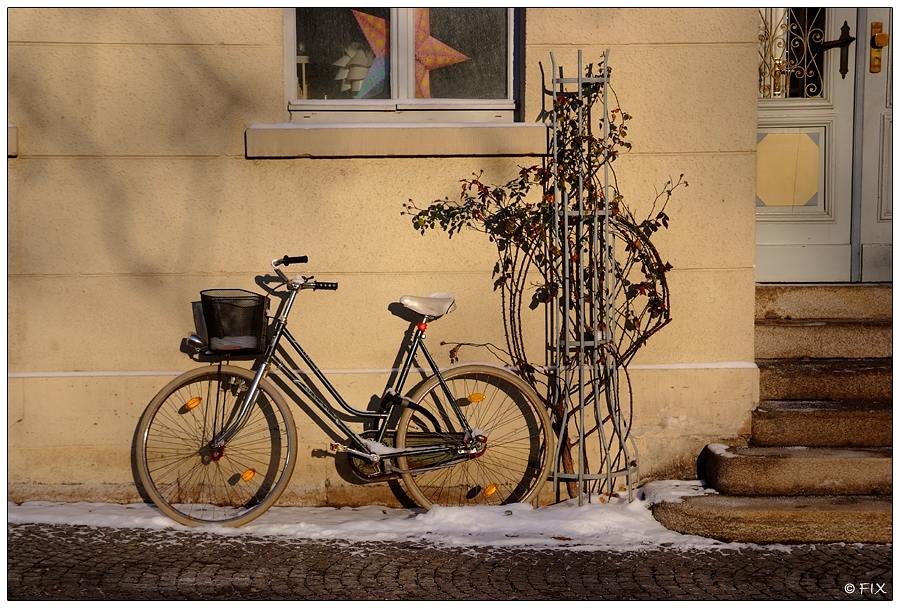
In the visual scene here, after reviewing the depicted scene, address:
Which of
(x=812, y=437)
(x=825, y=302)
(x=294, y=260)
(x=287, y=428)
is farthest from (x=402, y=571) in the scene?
(x=825, y=302)

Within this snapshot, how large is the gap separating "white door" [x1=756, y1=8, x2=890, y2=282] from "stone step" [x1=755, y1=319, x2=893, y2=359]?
0.53 meters

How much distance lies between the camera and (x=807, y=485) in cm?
455

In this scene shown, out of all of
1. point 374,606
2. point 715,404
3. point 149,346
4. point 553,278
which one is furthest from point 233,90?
point 715,404

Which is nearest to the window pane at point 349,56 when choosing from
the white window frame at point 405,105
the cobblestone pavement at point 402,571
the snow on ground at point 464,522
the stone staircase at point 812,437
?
the white window frame at point 405,105

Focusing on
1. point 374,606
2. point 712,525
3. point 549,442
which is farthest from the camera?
point 549,442

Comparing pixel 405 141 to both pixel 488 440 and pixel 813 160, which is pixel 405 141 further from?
pixel 813 160

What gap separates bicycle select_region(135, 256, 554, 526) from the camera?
14.8 feet

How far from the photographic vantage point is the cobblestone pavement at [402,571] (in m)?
3.73

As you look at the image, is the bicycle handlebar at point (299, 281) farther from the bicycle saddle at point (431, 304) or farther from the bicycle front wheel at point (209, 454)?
the bicycle front wheel at point (209, 454)

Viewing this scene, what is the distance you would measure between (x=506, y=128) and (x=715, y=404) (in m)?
1.83

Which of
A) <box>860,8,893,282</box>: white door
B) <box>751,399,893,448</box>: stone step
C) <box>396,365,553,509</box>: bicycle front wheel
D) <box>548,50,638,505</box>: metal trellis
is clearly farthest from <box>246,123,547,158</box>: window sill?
<box>860,8,893,282</box>: white door

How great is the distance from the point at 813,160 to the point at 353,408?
126 inches

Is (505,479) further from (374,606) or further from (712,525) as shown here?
(374,606)

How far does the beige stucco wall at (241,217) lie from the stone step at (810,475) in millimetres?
384
